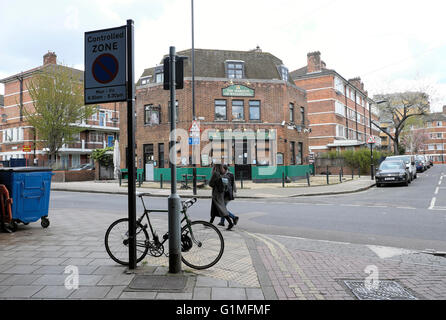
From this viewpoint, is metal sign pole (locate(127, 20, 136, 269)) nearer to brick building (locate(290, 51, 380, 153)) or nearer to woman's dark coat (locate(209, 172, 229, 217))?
woman's dark coat (locate(209, 172, 229, 217))

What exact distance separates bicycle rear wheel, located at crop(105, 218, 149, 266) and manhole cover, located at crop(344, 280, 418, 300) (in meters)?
2.85

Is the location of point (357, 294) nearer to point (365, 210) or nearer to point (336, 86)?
point (365, 210)

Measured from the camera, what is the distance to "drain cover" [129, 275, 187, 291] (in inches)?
144

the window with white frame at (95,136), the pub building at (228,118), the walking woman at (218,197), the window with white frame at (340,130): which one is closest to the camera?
the walking woman at (218,197)

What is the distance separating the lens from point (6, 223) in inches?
291

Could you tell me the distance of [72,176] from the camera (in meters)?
28.8

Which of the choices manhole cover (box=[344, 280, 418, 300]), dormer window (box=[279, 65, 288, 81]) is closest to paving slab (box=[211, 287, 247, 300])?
manhole cover (box=[344, 280, 418, 300])

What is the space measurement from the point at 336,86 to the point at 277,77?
1755 centimetres

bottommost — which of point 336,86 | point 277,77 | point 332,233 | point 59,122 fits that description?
point 332,233

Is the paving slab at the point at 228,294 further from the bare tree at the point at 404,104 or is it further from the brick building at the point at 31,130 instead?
the bare tree at the point at 404,104

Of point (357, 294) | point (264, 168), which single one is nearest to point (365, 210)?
point (357, 294)

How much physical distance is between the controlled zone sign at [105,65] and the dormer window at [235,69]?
72.6 ft

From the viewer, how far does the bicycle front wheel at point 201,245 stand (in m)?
4.50

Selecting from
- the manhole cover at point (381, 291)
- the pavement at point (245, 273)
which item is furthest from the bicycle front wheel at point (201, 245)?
the manhole cover at point (381, 291)
